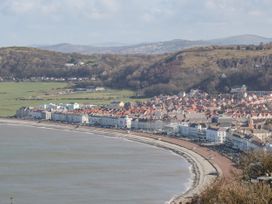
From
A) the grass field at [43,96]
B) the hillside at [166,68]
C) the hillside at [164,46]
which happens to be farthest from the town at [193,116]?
the hillside at [164,46]

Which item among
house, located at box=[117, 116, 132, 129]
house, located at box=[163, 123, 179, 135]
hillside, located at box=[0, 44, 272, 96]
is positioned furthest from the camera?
hillside, located at box=[0, 44, 272, 96]

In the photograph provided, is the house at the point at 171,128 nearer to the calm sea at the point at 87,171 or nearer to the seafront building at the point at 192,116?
the seafront building at the point at 192,116

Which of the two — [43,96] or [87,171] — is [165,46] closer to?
[43,96]

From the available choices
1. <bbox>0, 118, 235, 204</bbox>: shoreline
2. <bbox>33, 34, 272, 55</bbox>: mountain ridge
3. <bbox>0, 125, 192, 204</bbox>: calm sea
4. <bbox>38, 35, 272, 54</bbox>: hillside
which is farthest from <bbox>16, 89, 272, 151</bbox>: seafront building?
<bbox>38, 35, 272, 54</bbox>: hillside

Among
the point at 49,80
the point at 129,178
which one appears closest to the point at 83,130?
the point at 129,178

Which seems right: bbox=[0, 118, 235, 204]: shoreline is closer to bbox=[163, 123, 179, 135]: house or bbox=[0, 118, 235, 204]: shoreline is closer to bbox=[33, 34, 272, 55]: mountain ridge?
bbox=[163, 123, 179, 135]: house

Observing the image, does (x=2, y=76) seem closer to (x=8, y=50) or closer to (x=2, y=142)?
(x=8, y=50)

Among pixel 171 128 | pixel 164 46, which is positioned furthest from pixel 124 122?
pixel 164 46
